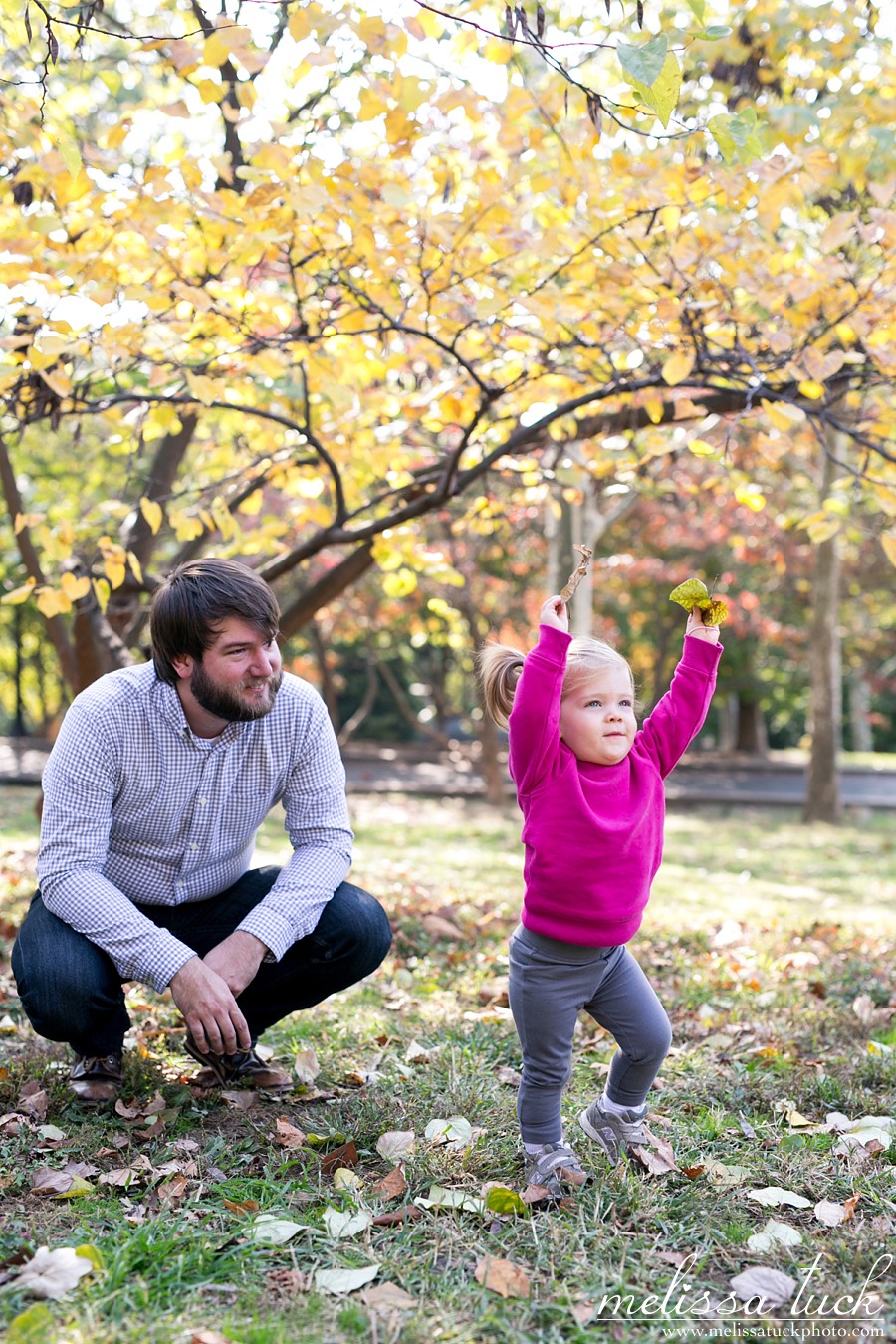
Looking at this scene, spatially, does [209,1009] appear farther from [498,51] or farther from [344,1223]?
[498,51]

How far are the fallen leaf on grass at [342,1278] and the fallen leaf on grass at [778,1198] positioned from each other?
2.65ft

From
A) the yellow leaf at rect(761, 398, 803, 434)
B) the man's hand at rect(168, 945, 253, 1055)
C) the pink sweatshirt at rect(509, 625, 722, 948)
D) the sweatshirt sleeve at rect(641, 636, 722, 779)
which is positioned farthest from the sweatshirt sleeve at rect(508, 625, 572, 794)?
the yellow leaf at rect(761, 398, 803, 434)

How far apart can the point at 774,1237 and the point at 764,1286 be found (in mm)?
175

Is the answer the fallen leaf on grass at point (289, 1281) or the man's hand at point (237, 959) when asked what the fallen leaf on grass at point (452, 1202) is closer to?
the fallen leaf on grass at point (289, 1281)

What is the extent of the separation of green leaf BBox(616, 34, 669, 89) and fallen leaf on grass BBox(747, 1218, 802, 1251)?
2161mm

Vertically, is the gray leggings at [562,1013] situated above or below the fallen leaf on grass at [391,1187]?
above

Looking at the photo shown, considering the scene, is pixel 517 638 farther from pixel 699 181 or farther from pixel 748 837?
pixel 699 181

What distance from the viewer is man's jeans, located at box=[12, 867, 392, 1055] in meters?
2.60

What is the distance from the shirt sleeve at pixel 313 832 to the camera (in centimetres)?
274

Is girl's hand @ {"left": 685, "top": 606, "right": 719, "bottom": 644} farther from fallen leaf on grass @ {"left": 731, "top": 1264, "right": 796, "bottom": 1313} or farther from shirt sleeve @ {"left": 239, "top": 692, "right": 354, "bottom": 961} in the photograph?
fallen leaf on grass @ {"left": 731, "top": 1264, "right": 796, "bottom": 1313}

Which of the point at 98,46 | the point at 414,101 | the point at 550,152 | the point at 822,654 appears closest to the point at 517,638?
the point at 822,654

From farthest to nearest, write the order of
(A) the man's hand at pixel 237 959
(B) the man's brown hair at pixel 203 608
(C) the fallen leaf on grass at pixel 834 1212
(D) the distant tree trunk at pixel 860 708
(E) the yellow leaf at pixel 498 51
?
(D) the distant tree trunk at pixel 860 708, (E) the yellow leaf at pixel 498 51, (B) the man's brown hair at pixel 203 608, (A) the man's hand at pixel 237 959, (C) the fallen leaf on grass at pixel 834 1212

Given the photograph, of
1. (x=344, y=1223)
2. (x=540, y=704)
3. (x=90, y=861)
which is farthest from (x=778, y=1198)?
(x=90, y=861)

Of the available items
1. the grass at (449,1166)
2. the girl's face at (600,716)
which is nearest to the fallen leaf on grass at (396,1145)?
the grass at (449,1166)
